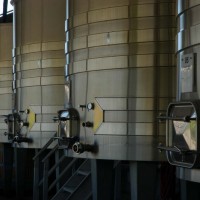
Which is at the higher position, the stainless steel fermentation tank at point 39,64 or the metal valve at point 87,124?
the stainless steel fermentation tank at point 39,64

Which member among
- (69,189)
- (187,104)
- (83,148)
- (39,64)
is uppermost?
(39,64)

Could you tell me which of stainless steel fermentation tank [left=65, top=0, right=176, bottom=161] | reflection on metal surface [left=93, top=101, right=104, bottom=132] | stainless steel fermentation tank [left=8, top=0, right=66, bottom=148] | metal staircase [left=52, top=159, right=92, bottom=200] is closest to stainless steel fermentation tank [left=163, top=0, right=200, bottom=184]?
stainless steel fermentation tank [left=65, top=0, right=176, bottom=161]

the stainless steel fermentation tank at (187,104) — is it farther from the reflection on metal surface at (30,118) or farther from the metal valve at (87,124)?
the reflection on metal surface at (30,118)

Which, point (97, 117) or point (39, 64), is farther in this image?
point (39, 64)

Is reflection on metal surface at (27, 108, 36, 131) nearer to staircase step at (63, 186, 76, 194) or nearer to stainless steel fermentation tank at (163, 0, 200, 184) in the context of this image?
staircase step at (63, 186, 76, 194)

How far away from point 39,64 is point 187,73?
428 cm

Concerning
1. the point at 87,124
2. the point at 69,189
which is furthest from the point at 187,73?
the point at 69,189

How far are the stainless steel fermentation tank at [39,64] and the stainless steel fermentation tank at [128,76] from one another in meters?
2.18

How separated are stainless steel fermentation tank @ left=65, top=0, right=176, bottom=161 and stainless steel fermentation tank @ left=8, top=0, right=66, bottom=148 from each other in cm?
218

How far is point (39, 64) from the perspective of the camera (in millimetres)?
7625

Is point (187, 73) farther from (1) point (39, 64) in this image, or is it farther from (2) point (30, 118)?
(2) point (30, 118)

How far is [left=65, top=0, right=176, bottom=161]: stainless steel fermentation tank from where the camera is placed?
487 centimetres

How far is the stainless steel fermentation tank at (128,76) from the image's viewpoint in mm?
4867

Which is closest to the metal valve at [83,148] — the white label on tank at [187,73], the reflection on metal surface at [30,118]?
the white label on tank at [187,73]
